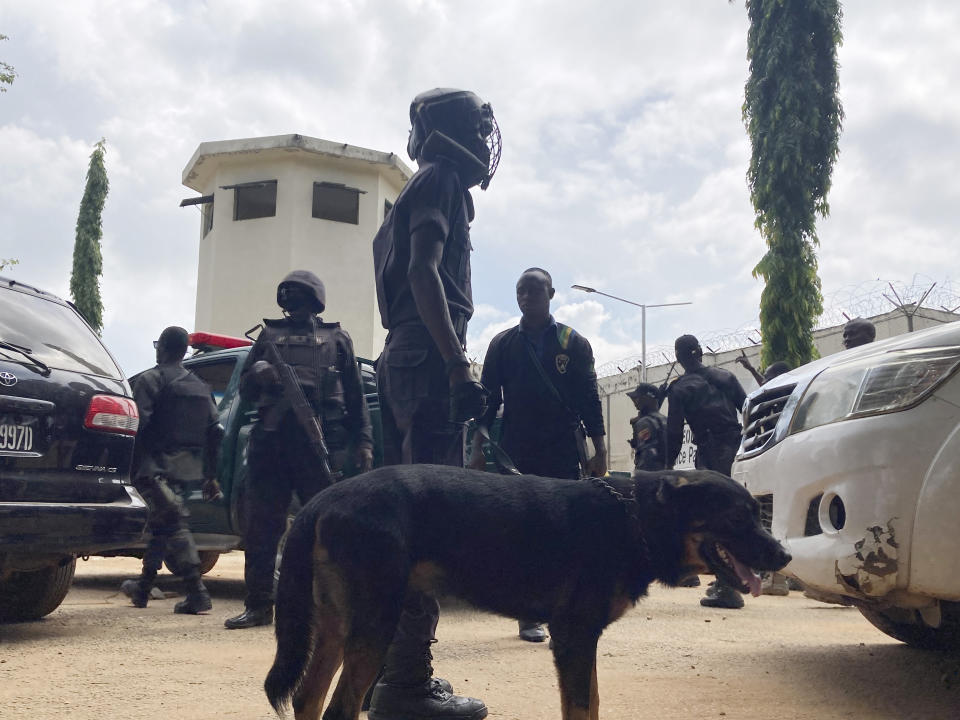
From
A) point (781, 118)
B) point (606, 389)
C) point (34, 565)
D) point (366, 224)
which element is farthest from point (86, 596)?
point (606, 389)

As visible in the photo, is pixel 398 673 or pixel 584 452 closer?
pixel 398 673

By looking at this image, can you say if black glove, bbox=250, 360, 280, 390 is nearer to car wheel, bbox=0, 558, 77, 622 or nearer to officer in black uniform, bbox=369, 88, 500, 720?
officer in black uniform, bbox=369, 88, 500, 720

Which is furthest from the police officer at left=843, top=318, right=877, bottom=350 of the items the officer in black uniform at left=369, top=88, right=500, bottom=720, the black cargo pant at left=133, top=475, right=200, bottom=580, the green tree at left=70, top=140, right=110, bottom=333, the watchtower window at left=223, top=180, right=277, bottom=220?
the green tree at left=70, top=140, right=110, bottom=333

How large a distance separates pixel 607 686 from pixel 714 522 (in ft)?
3.98

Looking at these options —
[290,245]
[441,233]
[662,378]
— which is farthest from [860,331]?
[662,378]

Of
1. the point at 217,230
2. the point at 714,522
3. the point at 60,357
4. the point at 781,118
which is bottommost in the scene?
the point at 714,522

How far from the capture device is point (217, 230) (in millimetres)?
23453

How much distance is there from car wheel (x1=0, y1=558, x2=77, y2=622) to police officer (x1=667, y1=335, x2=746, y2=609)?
14.8 feet

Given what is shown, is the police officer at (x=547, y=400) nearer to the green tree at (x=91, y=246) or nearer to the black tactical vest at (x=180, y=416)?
the black tactical vest at (x=180, y=416)

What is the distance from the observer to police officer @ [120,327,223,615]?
6.01m

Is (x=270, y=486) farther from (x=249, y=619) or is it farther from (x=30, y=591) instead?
(x=30, y=591)

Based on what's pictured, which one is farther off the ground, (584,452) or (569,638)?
(584,452)

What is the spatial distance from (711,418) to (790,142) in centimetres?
1547

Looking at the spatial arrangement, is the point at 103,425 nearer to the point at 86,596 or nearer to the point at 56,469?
the point at 56,469
